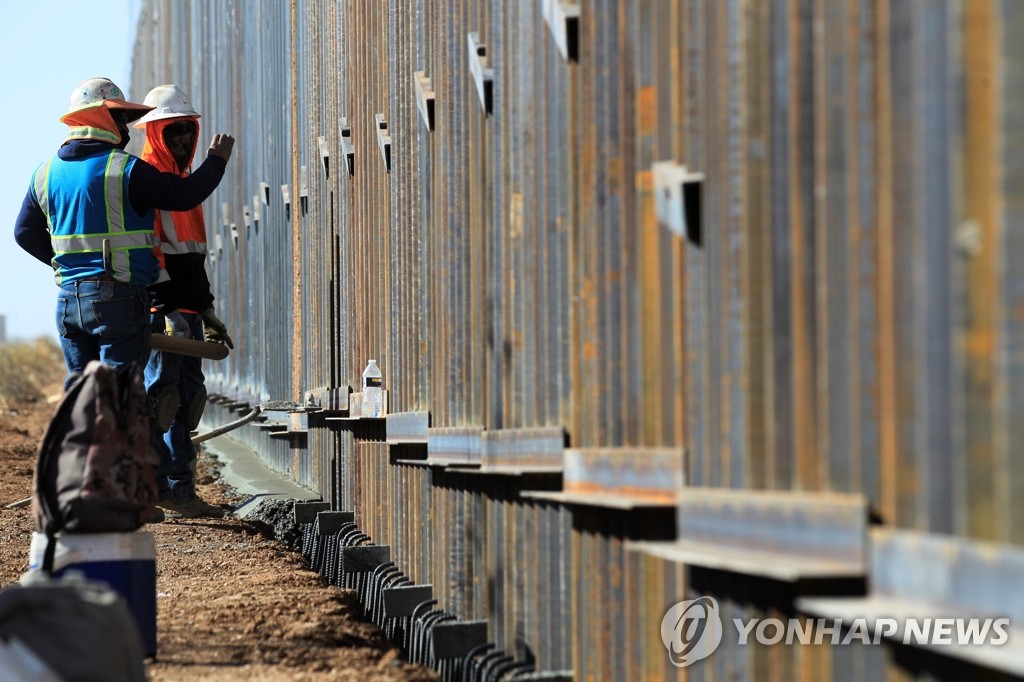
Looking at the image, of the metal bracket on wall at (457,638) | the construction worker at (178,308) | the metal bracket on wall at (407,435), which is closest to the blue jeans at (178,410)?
the construction worker at (178,308)

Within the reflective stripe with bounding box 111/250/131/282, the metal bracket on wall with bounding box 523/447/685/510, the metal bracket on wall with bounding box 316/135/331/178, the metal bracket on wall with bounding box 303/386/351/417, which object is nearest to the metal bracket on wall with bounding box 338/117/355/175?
the metal bracket on wall with bounding box 316/135/331/178

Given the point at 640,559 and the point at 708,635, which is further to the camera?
the point at 640,559

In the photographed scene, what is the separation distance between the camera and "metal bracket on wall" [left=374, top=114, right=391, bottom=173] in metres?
7.52

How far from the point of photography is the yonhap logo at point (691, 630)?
Result: 3340 millimetres

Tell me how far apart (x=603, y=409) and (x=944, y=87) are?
177 centimetres

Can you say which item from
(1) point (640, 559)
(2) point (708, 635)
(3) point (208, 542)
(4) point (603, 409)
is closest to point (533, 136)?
(4) point (603, 409)

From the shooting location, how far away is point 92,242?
8.00 meters

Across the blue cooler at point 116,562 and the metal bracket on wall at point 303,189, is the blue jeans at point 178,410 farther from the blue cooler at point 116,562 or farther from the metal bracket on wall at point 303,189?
the blue cooler at point 116,562

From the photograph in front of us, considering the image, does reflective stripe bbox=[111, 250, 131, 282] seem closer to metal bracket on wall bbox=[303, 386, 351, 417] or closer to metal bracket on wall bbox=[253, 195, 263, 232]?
metal bracket on wall bbox=[303, 386, 351, 417]

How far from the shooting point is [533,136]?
15.6ft

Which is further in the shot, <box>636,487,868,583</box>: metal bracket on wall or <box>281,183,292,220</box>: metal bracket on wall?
<box>281,183,292,220</box>: metal bracket on wall

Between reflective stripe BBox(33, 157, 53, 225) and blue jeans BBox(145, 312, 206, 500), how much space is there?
1568 millimetres

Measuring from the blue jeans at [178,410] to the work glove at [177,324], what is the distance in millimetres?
75

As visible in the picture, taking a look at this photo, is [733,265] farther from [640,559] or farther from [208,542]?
[208,542]
